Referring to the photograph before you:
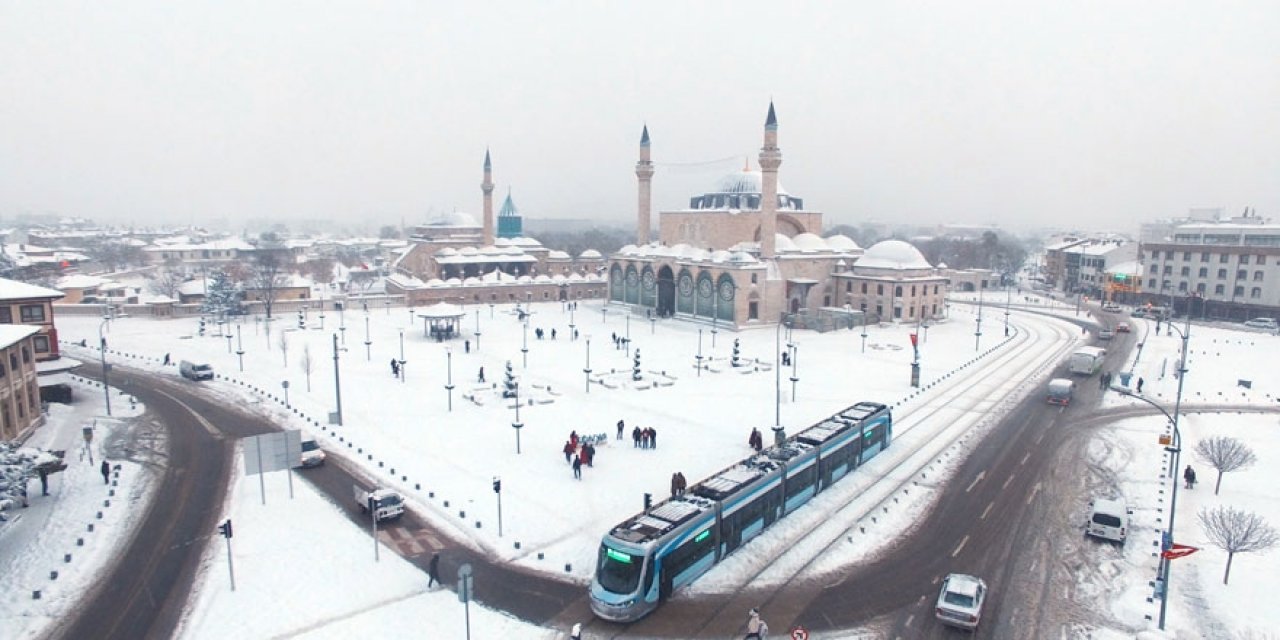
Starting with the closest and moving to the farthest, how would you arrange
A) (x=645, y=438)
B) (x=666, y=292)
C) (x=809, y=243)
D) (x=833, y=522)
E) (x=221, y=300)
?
(x=833, y=522), (x=645, y=438), (x=221, y=300), (x=666, y=292), (x=809, y=243)

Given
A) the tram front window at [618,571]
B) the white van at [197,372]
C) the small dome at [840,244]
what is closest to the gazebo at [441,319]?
the white van at [197,372]

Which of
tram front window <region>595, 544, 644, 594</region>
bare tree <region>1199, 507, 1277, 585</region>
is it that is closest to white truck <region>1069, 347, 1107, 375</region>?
bare tree <region>1199, 507, 1277, 585</region>

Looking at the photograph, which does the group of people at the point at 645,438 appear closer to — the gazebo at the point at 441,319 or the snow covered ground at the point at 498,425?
the snow covered ground at the point at 498,425

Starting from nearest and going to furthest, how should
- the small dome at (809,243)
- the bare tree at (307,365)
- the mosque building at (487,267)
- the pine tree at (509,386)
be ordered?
the pine tree at (509,386) → the bare tree at (307,365) → the small dome at (809,243) → the mosque building at (487,267)

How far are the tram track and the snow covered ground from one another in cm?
30

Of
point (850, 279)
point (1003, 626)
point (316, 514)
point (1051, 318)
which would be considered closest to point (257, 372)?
point (316, 514)

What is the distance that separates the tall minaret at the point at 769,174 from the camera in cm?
6519

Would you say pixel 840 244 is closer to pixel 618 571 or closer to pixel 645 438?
pixel 645 438

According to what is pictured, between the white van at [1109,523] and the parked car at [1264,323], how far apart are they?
2224 inches

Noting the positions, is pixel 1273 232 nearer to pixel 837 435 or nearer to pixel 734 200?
pixel 734 200

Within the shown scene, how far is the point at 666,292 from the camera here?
7100 centimetres

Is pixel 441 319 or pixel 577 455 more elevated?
pixel 441 319

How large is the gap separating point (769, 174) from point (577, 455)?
46.1 m

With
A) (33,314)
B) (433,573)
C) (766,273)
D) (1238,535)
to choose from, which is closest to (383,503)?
(433,573)
